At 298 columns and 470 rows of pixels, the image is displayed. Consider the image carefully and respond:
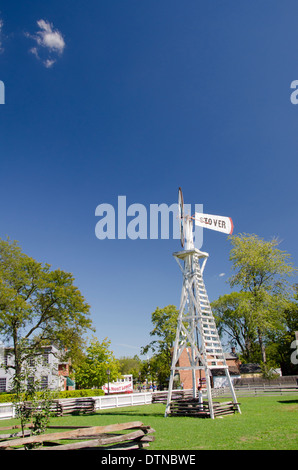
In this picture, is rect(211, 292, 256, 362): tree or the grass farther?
rect(211, 292, 256, 362): tree

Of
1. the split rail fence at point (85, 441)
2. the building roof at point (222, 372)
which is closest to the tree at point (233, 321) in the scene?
the building roof at point (222, 372)

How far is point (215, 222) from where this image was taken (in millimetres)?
18141

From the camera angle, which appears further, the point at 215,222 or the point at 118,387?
the point at 118,387

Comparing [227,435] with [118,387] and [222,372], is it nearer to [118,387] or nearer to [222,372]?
[222,372]

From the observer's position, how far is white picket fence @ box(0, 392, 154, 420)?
22.3 metres

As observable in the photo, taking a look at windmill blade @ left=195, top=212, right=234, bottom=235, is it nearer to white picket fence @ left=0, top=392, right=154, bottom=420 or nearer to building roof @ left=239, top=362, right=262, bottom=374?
white picket fence @ left=0, top=392, right=154, bottom=420

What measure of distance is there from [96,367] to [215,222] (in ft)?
111

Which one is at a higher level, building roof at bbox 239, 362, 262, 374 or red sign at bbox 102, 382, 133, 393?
building roof at bbox 239, 362, 262, 374

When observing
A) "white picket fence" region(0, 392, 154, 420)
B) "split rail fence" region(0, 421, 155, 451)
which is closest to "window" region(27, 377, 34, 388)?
"split rail fence" region(0, 421, 155, 451)

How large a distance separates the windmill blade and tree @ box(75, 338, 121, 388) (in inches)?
1260

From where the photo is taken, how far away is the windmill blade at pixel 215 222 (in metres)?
17.7

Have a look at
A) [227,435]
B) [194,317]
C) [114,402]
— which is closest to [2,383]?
[114,402]

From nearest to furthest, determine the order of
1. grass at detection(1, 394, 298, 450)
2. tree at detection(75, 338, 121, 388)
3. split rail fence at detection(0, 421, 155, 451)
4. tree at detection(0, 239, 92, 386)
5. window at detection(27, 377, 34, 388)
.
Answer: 1. split rail fence at detection(0, 421, 155, 451)
2. window at detection(27, 377, 34, 388)
3. grass at detection(1, 394, 298, 450)
4. tree at detection(0, 239, 92, 386)
5. tree at detection(75, 338, 121, 388)
